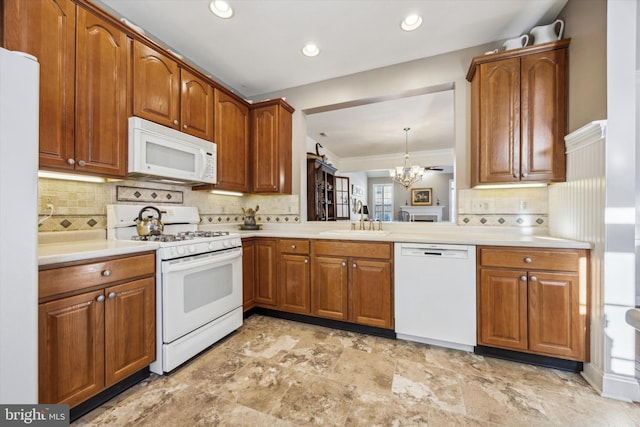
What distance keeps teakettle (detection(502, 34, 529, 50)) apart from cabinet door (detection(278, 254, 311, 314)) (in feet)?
8.32

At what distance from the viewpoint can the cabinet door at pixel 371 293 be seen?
2.21 meters

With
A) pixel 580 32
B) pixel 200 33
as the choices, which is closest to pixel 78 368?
pixel 200 33

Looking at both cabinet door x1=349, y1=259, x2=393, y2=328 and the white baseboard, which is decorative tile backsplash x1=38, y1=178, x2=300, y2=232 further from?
the white baseboard

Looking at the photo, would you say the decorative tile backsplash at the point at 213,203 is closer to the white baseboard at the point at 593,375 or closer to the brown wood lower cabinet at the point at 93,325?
the brown wood lower cabinet at the point at 93,325

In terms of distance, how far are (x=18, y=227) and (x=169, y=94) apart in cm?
160

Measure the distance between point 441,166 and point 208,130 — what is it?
5.66 m

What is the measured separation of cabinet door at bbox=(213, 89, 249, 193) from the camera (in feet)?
8.69

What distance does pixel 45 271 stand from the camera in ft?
3.93

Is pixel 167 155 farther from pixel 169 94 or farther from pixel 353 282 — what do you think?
pixel 353 282

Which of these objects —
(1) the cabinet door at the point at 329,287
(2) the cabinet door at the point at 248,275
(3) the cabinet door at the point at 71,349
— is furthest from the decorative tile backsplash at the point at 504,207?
(3) the cabinet door at the point at 71,349

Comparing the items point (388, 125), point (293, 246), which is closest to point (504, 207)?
point (293, 246)

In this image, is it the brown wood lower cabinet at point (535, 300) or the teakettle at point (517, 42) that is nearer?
the brown wood lower cabinet at point (535, 300)

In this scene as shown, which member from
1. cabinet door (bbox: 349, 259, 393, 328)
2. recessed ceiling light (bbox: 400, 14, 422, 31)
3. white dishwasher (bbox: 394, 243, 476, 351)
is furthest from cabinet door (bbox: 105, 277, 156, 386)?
recessed ceiling light (bbox: 400, 14, 422, 31)

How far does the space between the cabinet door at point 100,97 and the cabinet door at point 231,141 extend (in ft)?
2.87
